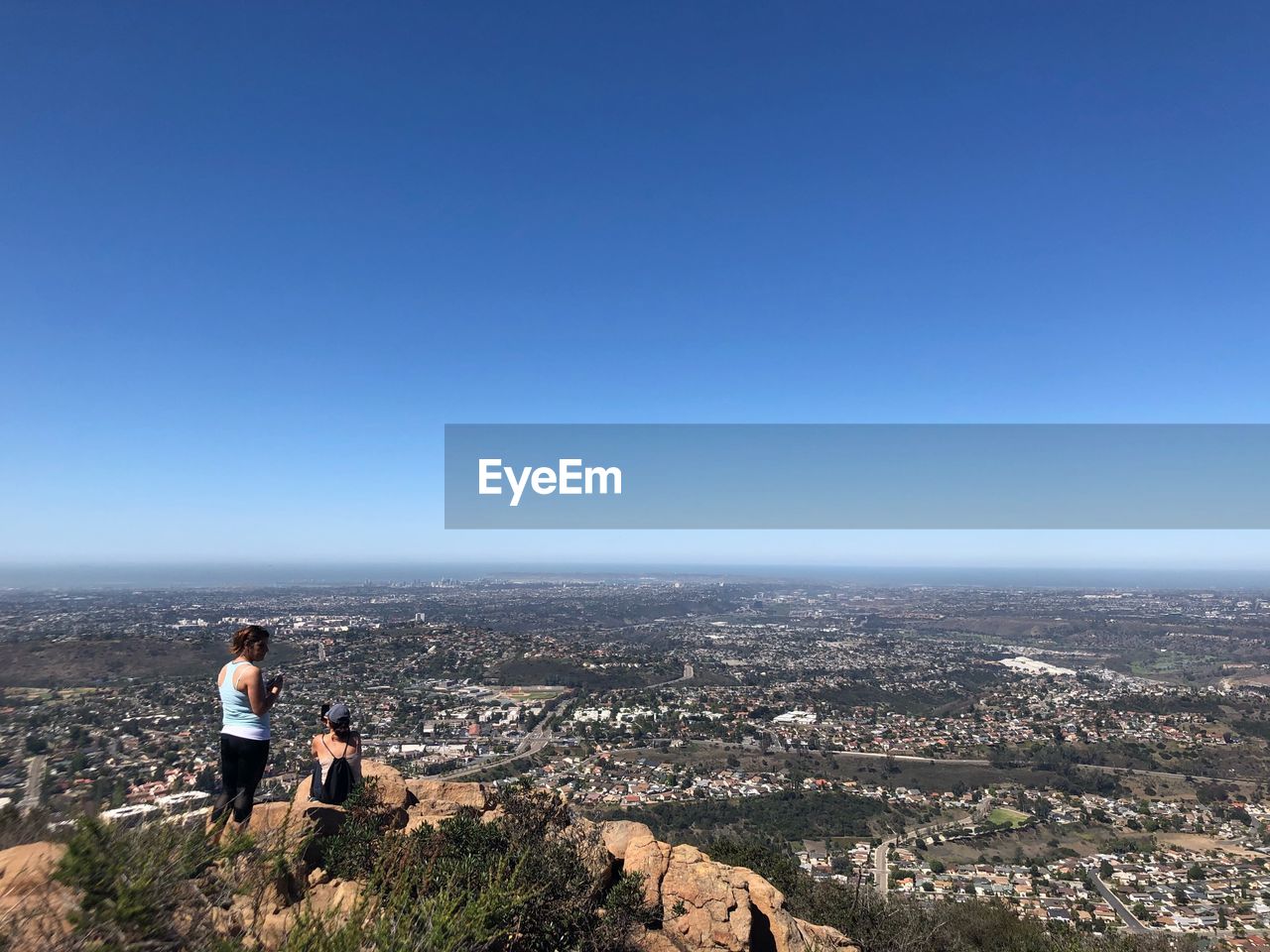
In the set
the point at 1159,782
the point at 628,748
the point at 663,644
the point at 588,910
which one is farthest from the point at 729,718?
the point at 588,910

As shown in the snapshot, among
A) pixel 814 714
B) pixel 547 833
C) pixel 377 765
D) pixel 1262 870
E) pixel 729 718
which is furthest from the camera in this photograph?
pixel 814 714

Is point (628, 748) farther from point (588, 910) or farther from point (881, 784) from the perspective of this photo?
point (588, 910)

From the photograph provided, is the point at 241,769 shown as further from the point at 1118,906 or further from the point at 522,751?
the point at 522,751

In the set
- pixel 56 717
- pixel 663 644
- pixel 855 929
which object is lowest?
pixel 663 644

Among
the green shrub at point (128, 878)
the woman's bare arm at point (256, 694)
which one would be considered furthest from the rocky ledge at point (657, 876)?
the green shrub at point (128, 878)

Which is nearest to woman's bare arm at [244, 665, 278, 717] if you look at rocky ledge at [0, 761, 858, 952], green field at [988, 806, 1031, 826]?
rocky ledge at [0, 761, 858, 952]

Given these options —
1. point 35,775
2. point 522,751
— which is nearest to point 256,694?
point 35,775

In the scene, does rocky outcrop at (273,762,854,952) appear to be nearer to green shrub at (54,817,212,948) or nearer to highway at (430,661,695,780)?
green shrub at (54,817,212,948)
